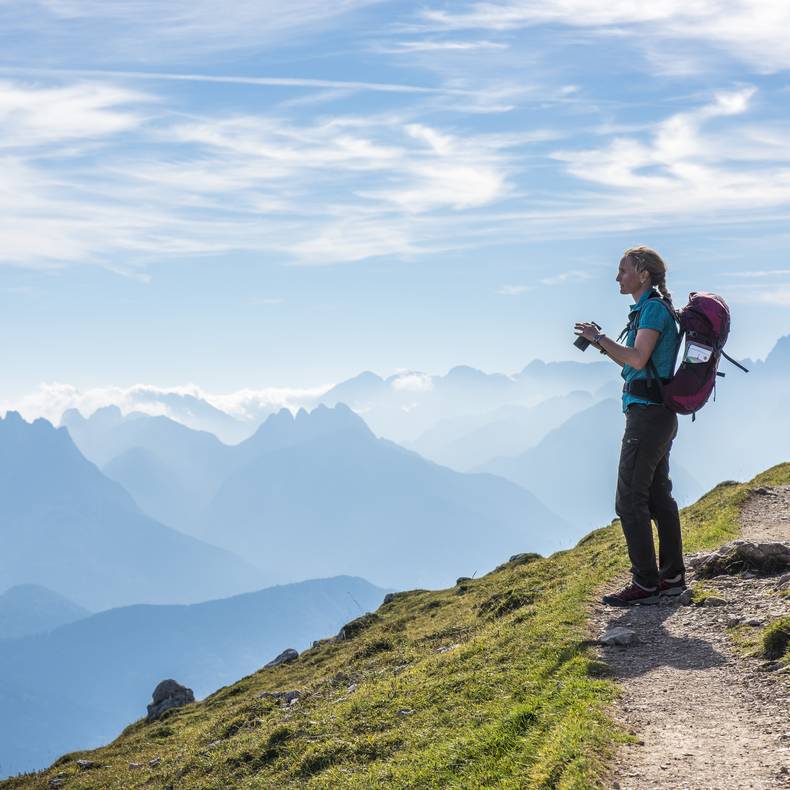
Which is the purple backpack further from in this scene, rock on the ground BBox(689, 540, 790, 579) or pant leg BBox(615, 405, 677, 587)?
rock on the ground BBox(689, 540, 790, 579)

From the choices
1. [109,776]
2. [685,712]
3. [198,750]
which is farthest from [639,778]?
[109,776]

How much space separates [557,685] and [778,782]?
3.75 meters

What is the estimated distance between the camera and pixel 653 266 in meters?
11.7

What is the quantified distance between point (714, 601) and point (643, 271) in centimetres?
508

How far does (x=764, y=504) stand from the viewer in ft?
78.8

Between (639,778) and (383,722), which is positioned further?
(383,722)

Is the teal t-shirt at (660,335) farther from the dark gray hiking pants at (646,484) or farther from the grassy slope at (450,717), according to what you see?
the grassy slope at (450,717)

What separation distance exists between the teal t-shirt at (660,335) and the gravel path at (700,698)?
3.28 metres

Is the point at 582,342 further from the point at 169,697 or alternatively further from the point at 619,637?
the point at 169,697

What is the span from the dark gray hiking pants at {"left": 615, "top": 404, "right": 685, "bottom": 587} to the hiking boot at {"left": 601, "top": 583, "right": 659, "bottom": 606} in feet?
0.61

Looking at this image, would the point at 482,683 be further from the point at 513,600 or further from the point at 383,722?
the point at 513,600

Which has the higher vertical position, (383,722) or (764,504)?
(764,504)

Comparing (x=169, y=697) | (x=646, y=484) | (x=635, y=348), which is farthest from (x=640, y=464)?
(x=169, y=697)

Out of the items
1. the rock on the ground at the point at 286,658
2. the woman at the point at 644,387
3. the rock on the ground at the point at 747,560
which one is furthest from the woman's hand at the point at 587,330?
the rock on the ground at the point at 286,658
